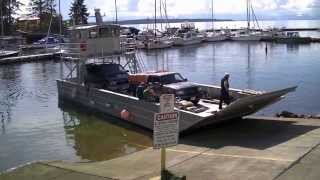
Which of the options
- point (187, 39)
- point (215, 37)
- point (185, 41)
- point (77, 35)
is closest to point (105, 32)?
point (77, 35)

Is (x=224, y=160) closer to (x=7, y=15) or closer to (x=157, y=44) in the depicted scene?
(x=157, y=44)

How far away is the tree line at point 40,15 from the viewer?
115 meters

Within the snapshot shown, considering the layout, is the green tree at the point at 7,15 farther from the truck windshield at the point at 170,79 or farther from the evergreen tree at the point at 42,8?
the truck windshield at the point at 170,79

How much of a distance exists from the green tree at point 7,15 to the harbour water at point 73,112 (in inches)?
1791

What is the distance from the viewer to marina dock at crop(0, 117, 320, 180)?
14.1 metres

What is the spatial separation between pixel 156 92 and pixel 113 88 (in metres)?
5.55

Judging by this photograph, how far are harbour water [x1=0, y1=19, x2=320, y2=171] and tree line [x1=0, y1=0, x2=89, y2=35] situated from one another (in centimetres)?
4453

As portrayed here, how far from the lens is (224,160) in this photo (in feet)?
52.0

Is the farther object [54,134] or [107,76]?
[107,76]

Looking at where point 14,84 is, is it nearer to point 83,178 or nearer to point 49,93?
point 49,93

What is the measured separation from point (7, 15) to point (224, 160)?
Result: 108 m

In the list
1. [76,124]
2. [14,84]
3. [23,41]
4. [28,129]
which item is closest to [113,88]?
[76,124]

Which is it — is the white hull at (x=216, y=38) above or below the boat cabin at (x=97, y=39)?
below

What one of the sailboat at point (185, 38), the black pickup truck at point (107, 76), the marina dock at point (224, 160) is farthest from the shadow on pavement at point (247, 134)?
the sailboat at point (185, 38)
